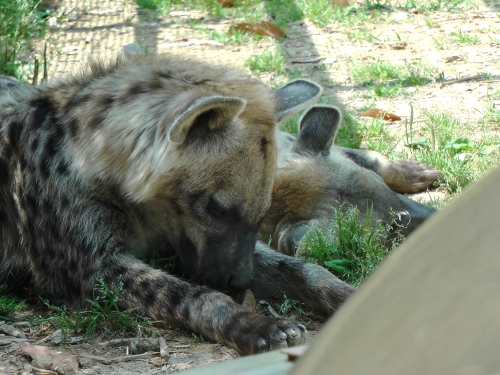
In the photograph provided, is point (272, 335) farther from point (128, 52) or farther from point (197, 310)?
point (128, 52)

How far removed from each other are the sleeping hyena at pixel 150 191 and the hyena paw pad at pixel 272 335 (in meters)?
0.19

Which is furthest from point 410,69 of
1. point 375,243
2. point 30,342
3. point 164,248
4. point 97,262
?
point 30,342

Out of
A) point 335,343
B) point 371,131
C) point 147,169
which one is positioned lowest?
point 371,131

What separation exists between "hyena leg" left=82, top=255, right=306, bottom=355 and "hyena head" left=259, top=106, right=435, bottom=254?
1059 mm

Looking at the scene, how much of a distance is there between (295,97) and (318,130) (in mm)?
725

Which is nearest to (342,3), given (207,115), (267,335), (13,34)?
(13,34)

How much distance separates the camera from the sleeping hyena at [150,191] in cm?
318

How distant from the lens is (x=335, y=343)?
2.87 ft

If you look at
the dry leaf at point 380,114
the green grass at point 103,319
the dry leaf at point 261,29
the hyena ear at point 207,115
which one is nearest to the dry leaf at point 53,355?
the green grass at point 103,319

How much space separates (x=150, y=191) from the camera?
328 centimetres

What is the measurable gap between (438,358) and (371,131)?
464 centimetres

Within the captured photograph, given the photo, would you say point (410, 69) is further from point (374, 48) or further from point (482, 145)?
point (482, 145)

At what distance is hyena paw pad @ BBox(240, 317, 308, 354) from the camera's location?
2752 millimetres

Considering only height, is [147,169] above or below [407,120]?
above
